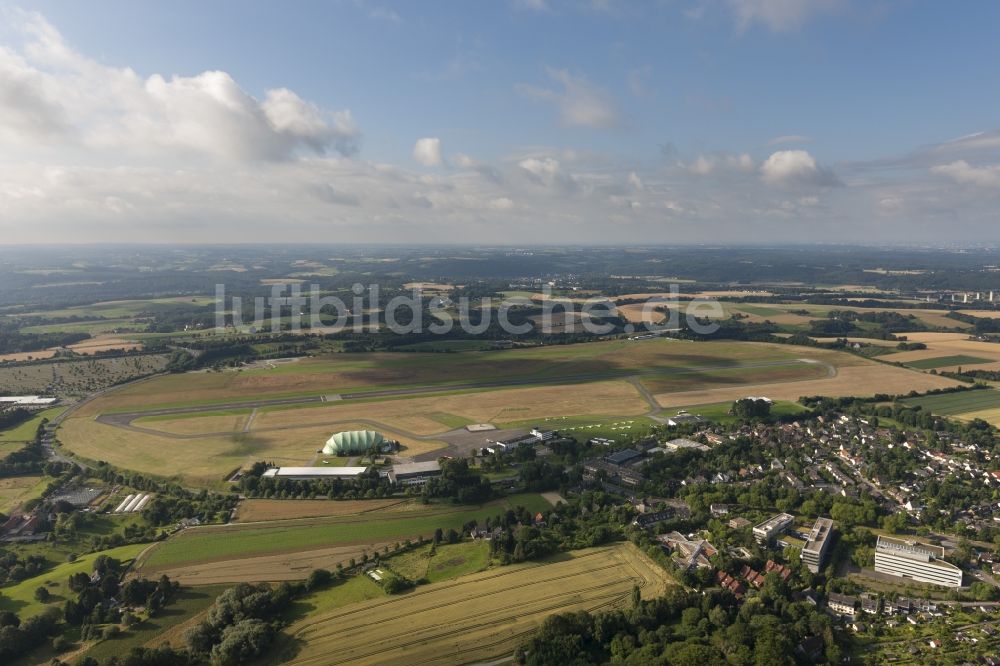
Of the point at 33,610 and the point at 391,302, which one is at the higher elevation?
the point at 391,302

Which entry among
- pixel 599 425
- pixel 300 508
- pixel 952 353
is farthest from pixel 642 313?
pixel 300 508

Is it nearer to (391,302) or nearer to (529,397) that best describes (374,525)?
(529,397)

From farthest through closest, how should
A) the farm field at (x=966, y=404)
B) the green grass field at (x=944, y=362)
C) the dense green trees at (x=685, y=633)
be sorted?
the green grass field at (x=944, y=362) → the farm field at (x=966, y=404) → the dense green trees at (x=685, y=633)

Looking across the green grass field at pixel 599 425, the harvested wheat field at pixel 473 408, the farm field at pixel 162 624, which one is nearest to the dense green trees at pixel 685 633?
the farm field at pixel 162 624

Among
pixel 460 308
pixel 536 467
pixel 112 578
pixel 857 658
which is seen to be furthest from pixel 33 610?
pixel 460 308

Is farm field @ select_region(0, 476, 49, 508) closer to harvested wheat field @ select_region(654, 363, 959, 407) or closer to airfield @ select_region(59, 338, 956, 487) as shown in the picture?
airfield @ select_region(59, 338, 956, 487)

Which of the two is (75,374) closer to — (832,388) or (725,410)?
(725,410)

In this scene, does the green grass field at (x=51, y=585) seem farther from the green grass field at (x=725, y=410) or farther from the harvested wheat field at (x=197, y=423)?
the green grass field at (x=725, y=410)
